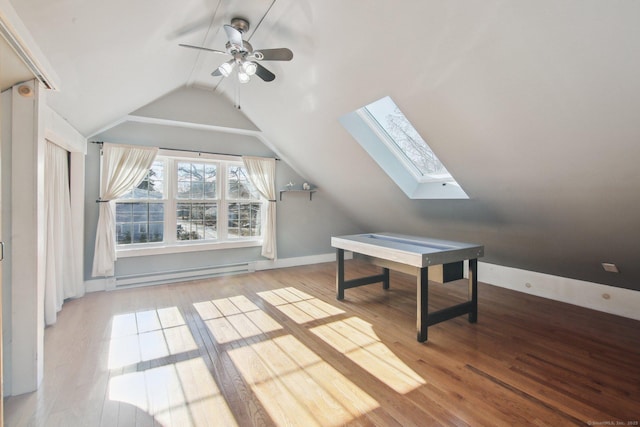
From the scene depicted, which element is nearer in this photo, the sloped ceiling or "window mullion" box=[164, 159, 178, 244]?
the sloped ceiling

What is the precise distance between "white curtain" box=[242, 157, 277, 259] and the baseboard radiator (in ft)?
1.46

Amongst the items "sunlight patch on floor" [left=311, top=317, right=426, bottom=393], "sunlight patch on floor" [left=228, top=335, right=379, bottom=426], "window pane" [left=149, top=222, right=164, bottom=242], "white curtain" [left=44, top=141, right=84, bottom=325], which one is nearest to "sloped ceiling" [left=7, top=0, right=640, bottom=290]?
"white curtain" [left=44, top=141, right=84, bottom=325]

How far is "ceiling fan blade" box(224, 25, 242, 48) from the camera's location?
2.07 m

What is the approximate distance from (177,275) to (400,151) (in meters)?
3.77

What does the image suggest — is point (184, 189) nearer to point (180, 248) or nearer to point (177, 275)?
point (180, 248)

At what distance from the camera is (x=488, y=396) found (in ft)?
6.00

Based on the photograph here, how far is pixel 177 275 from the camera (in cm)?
436

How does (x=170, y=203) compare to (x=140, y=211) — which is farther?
(x=170, y=203)

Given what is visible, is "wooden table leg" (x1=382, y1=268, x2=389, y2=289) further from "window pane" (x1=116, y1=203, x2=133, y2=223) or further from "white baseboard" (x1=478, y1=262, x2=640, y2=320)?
"window pane" (x1=116, y1=203, x2=133, y2=223)

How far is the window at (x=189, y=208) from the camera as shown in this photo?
13.8 feet

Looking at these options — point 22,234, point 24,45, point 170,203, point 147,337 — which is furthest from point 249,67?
point 170,203

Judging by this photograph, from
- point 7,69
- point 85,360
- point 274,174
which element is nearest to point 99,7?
point 7,69

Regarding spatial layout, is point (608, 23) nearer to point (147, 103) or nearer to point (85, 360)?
point (85, 360)

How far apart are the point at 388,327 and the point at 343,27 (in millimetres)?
2758
